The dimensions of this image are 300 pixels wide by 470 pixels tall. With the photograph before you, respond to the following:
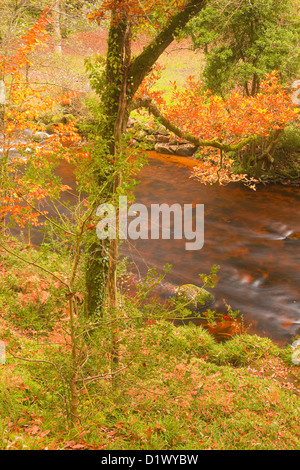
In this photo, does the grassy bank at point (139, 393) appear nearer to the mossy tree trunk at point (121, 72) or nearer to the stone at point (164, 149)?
the mossy tree trunk at point (121, 72)

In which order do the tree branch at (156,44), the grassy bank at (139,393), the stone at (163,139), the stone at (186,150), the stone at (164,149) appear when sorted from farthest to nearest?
1. the stone at (163,139)
2. the stone at (164,149)
3. the stone at (186,150)
4. the tree branch at (156,44)
5. the grassy bank at (139,393)

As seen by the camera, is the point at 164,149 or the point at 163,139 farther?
the point at 163,139

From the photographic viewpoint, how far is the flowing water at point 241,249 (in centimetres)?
1000

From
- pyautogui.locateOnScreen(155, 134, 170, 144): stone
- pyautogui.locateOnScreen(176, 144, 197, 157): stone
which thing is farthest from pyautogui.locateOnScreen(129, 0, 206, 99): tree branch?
pyautogui.locateOnScreen(155, 134, 170, 144): stone

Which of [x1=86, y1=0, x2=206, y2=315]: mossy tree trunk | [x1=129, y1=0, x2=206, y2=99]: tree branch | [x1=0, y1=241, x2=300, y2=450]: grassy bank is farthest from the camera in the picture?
[x1=129, y1=0, x2=206, y2=99]: tree branch

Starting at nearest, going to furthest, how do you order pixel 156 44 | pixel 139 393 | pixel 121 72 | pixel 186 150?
pixel 139 393, pixel 121 72, pixel 156 44, pixel 186 150

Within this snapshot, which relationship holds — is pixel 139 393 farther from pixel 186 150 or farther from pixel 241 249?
pixel 186 150

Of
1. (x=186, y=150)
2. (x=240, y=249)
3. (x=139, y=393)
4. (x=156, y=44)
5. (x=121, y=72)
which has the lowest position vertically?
(x=139, y=393)

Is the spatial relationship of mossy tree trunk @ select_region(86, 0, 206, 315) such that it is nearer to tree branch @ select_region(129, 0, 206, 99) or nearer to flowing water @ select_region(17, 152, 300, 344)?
tree branch @ select_region(129, 0, 206, 99)

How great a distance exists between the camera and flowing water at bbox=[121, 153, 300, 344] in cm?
1000

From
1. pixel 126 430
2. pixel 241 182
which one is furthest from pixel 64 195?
pixel 126 430

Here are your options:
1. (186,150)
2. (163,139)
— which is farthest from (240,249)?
(163,139)

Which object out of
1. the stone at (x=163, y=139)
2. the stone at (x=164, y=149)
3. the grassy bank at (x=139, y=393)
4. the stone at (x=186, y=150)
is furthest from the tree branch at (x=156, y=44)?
the stone at (x=163, y=139)

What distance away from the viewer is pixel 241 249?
12.6 m
